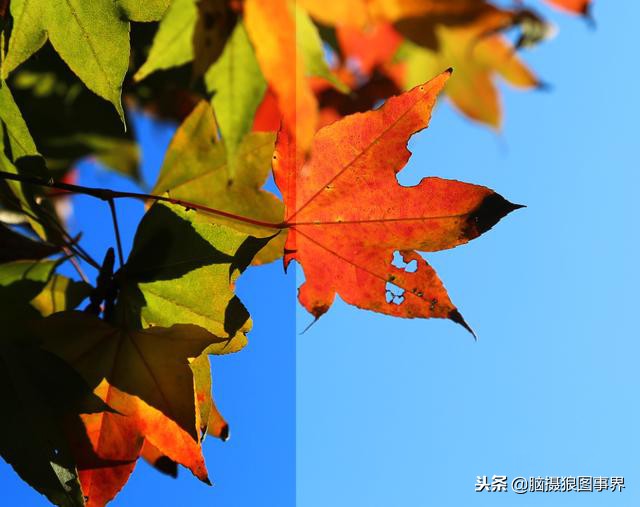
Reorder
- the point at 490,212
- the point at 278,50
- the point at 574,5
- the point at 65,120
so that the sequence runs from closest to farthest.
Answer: the point at 490,212 → the point at 278,50 → the point at 574,5 → the point at 65,120

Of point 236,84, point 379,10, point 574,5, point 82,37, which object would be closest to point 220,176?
point 236,84

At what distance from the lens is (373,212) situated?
1.98 feet

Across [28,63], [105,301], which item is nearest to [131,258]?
[105,301]

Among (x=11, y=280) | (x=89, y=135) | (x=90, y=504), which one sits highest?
(x=89, y=135)

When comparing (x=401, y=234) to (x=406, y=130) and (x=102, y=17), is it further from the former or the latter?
(x=102, y=17)

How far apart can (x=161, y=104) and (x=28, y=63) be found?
21 centimetres

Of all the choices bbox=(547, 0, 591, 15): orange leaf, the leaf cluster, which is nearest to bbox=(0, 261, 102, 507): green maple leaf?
the leaf cluster

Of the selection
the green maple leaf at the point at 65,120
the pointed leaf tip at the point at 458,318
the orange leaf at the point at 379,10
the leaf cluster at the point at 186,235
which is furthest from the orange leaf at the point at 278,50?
the green maple leaf at the point at 65,120

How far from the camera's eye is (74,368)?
578 millimetres

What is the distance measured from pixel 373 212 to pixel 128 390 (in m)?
0.26

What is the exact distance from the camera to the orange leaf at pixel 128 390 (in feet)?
1.83

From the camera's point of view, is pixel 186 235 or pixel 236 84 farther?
pixel 236 84

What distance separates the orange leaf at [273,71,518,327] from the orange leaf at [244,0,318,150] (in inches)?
2.5

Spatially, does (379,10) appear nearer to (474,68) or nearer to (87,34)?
(474,68)
